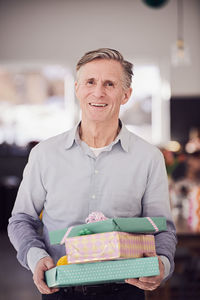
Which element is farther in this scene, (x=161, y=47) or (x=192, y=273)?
(x=161, y=47)

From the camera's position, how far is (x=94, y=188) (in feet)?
4.87

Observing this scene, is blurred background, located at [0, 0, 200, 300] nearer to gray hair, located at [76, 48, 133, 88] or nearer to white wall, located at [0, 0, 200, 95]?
white wall, located at [0, 0, 200, 95]

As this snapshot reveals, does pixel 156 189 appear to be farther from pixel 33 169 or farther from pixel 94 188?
pixel 33 169

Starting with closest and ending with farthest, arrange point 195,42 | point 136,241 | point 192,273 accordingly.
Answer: point 136,241, point 192,273, point 195,42

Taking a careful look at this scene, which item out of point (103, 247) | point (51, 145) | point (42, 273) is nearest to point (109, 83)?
point (51, 145)

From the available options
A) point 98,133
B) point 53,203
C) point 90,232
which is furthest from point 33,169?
point 90,232

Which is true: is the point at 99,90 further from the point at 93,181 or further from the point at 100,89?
the point at 93,181

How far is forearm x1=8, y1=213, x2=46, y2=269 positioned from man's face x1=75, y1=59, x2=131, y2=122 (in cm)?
42

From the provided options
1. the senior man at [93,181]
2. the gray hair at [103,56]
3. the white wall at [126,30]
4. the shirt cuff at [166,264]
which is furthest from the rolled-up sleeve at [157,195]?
the white wall at [126,30]

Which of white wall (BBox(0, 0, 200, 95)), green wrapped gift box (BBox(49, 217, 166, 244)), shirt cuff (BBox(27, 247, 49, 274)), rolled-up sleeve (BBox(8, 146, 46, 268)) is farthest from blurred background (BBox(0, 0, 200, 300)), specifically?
green wrapped gift box (BBox(49, 217, 166, 244))

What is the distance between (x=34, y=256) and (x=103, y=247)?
293 mm

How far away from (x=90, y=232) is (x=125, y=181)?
0.99 feet

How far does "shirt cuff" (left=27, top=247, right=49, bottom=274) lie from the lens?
1.36m

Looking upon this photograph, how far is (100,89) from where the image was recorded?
1391mm
